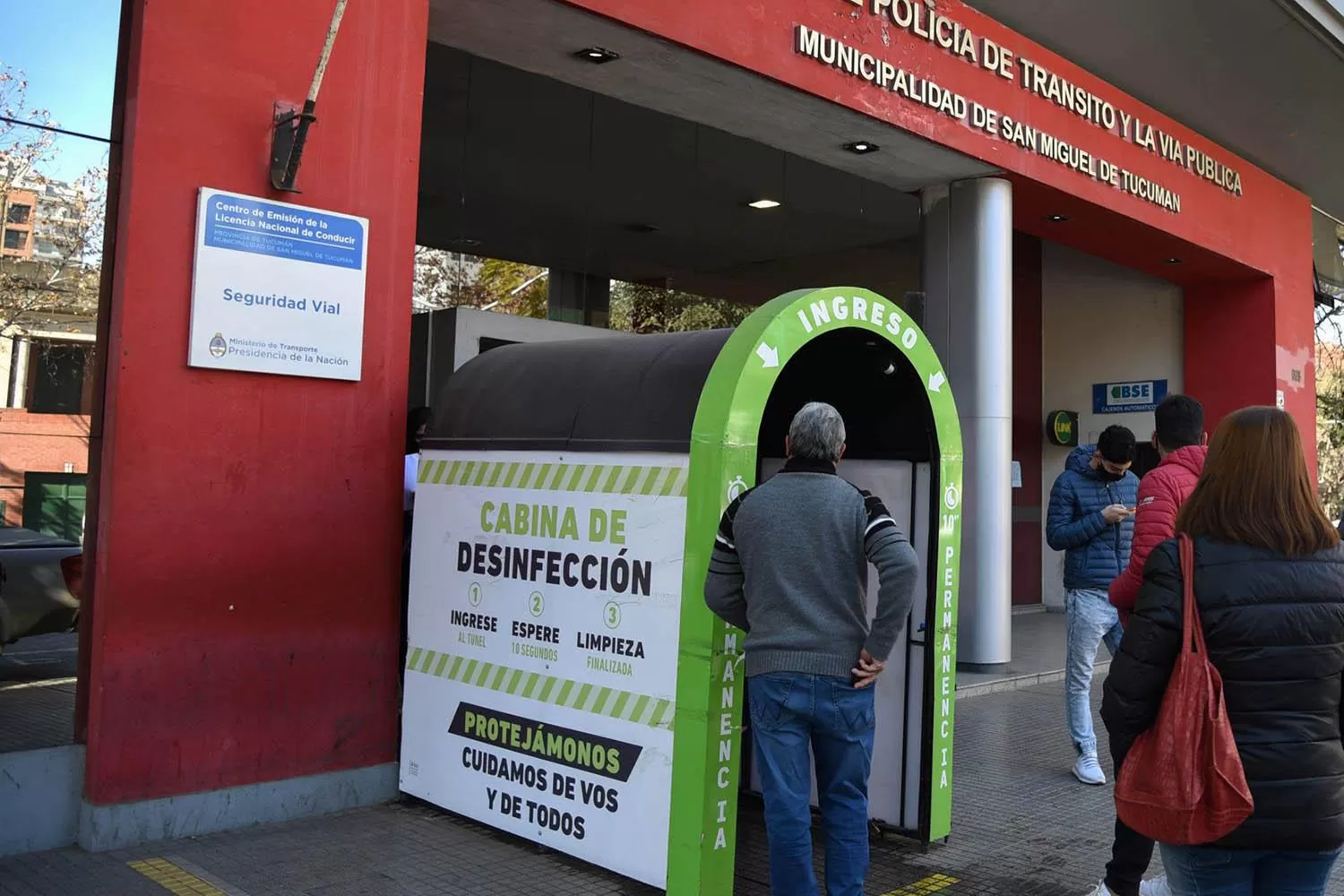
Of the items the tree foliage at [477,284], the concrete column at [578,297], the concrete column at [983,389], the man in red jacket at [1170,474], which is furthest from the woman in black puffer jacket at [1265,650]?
the concrete column at [578,297]

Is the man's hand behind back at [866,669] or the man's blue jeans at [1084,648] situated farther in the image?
the man's blue jeans at [1084,648]

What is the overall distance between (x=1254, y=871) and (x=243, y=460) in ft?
12.9

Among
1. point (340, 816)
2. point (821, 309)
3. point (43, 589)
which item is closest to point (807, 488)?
point (821, 309)

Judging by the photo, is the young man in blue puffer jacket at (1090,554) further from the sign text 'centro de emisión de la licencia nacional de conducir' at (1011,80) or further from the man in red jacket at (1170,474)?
the sign text 'centro de emisión de la licencia nacional de conducir' at (1011,80)

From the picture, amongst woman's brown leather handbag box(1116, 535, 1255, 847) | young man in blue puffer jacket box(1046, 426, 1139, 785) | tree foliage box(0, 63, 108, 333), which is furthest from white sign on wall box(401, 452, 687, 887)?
young man in blue puffer jacket box(1046, 426, 1139, 785)

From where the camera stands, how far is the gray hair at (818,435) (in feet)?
12.5

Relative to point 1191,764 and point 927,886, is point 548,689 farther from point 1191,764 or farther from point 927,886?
point 1191,764

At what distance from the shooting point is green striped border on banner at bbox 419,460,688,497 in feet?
13.5

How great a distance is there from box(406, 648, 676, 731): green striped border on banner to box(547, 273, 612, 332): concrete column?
5.49 meters

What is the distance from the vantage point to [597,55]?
6844mm

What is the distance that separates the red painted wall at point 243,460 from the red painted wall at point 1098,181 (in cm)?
170

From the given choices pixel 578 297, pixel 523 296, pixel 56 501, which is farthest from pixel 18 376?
pixel 578 297

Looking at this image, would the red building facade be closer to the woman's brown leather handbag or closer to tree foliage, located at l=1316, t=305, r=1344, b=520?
the woman's brown leather handbag

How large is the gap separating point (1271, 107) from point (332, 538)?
10.6 meters
